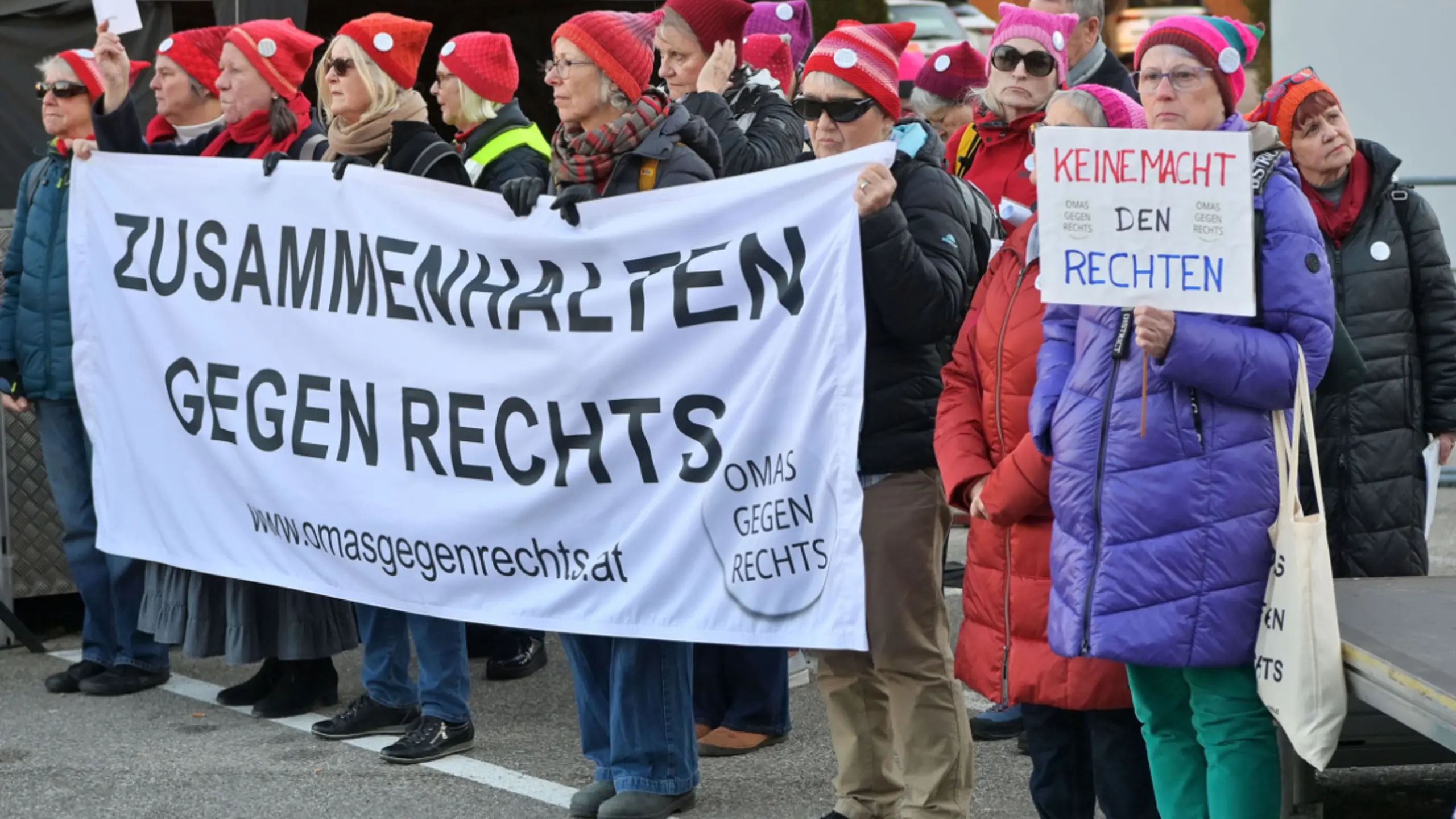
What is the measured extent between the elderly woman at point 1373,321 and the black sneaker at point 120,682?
3929mm

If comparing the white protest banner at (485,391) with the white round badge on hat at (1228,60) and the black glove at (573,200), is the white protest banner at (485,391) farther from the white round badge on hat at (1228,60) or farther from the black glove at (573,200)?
the white round badge on hat at (1228,60)

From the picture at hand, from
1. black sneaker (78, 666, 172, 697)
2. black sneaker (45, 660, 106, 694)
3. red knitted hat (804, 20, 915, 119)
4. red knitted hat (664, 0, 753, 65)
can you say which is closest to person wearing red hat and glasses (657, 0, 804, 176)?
red knitted hat (664, 0, 753, 65)

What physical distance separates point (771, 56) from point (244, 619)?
9.54ft

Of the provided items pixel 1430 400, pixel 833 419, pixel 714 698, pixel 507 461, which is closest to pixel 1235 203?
pixel 833 419

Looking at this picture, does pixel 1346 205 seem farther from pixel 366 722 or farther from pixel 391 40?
pixel 366 722

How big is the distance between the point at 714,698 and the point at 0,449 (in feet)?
10.0

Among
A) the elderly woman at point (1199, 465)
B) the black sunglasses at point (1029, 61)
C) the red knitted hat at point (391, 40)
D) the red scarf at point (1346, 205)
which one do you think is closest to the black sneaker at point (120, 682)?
the red knitted hat at point (391, 40)

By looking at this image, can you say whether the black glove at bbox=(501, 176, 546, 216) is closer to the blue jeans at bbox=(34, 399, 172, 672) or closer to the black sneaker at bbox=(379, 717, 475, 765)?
the black sneaker at bbox=(379, 717, 475, 765)

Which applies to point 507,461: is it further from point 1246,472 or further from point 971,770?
point 1246,472

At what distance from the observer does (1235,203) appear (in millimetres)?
3314

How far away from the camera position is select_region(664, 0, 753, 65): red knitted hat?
580 cm

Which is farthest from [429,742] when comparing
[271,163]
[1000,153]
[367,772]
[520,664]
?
[1000,153]

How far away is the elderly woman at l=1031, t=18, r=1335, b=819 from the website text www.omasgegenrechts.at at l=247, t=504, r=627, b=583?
1.45 m

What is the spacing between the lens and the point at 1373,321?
4.79m
